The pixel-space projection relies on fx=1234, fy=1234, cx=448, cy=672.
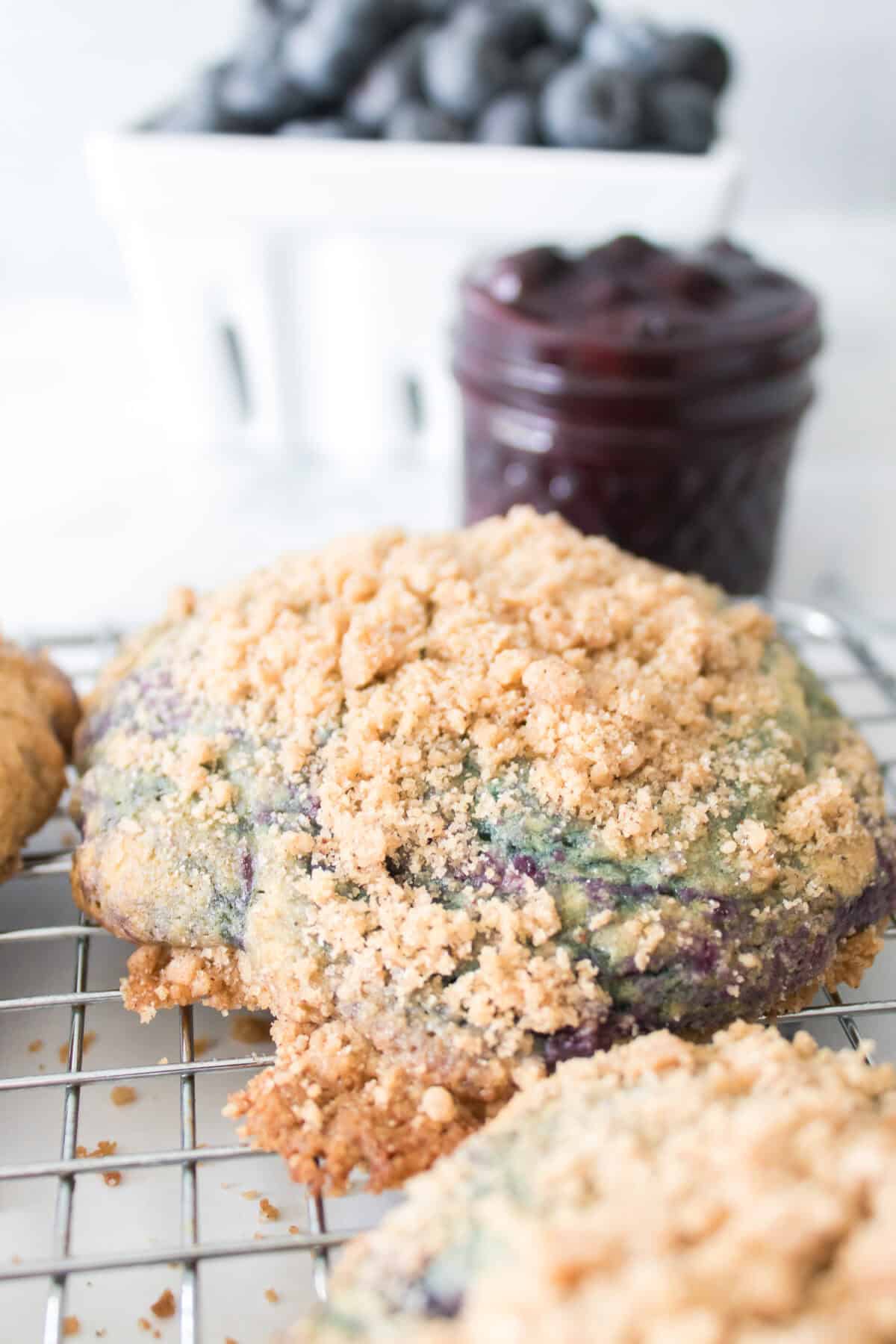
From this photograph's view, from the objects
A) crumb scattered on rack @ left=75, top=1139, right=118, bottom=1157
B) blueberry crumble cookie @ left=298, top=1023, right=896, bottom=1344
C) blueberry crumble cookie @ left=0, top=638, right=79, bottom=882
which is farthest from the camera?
blueberry crumble cookie @ left=0, top=638, right=79, bottom=882

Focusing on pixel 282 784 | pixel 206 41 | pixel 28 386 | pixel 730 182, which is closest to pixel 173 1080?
pixel 282 784

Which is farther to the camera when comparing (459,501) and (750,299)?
(459,501)

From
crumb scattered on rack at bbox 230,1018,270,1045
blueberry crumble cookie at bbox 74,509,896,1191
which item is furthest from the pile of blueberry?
crumb scattered on rack at bbox 230,1018,270,1045

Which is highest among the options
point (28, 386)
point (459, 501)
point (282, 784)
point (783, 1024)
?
point (282, 784)

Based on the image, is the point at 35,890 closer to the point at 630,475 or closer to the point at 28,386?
the point at 630,475

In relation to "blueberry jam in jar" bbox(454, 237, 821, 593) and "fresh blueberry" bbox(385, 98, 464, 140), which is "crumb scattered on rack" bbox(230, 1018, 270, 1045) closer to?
"blueberry jam in jar" bbox(454, 237, 821, 593)

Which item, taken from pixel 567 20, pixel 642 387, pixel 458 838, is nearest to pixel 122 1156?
pixel 458 838
